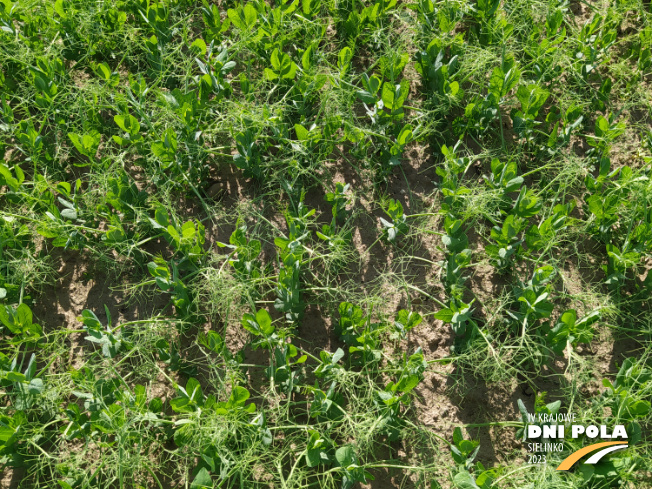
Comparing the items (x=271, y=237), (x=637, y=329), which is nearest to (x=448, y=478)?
(x=637, y=329)

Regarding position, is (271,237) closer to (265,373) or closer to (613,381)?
(265,373)

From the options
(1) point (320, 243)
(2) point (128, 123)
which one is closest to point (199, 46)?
(2) point (128, 123)

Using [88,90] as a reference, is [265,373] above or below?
below

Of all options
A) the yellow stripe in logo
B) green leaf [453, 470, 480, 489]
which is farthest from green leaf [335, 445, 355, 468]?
the yellow stripe in logo

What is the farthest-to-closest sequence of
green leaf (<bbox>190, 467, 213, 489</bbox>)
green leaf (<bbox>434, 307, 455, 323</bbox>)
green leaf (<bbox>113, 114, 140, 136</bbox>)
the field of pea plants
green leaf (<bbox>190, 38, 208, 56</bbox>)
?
green leaf (<bbox>190, 38, 208, 56</bbox>) → green leaf (<bbox>113, 114, 140, 136</bbox>) → green leaf (<bbox>434, 307, 455, 323</bbox>) → the field of pea plants → green leaf (<bbox>190, 467, 213, 489</bbox>)

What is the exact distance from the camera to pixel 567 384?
86.9 inches

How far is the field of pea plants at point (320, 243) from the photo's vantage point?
2035 millimetres

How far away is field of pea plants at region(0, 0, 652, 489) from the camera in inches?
80.1

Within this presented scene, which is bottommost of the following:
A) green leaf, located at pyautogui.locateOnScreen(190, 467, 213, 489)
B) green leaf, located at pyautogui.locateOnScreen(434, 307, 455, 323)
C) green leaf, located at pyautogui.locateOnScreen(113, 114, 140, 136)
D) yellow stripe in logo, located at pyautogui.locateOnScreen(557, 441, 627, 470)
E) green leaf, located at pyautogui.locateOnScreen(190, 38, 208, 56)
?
yellow stripe in logo, located at pyautogui.locateOnScreen(557, 441, 627, 470)

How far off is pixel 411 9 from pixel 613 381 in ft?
6.20

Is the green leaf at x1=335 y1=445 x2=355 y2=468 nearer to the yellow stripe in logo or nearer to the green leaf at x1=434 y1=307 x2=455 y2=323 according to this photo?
the green leaf at x1=434 y1=307 x2=455 y2=323

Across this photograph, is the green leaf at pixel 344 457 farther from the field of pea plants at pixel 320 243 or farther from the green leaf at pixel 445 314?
the green leaf at pixel 445 314

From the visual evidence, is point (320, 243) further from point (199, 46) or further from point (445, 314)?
point (199, 46)

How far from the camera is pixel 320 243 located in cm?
237
